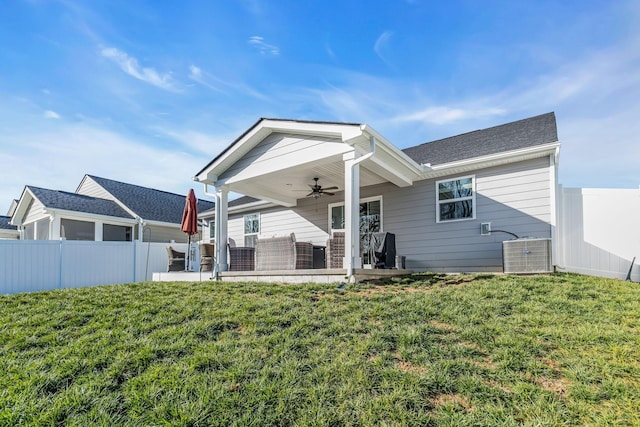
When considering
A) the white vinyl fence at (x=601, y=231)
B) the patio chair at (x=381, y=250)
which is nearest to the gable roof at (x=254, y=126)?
the patio chair at (x=381, y=250)

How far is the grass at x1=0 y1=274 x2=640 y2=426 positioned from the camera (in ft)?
8.57

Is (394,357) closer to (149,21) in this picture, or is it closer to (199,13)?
(199,13)

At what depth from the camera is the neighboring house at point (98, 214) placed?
49.5ft

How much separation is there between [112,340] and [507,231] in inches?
301

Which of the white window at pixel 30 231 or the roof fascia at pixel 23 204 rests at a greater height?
the roof fascia at pixel 23 204

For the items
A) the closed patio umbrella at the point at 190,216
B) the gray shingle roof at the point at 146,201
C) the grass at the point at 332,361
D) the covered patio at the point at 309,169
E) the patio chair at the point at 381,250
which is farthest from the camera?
the gray shingle roof at the point at 146,201

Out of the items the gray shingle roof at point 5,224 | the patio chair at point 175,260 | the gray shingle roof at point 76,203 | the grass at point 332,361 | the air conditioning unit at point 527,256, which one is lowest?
the grass at point 332,361

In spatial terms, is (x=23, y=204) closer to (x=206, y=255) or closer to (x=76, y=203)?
(x=76, y=203)

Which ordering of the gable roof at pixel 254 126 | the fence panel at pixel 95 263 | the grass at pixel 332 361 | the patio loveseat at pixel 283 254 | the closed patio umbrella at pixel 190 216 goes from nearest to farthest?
the grass at pixel 332 361
the gable roof at pixel 254 126
the patio loveseat at pixel 283 254
the closed patio umbrella at pixel 190 216
the fence panel at pixel 95 263

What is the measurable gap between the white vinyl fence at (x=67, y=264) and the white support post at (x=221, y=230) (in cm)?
420

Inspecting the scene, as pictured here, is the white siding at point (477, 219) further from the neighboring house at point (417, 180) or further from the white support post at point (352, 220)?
the white support post at point (352, 220)

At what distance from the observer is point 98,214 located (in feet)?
51.3

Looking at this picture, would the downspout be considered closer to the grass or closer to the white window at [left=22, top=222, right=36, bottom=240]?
the grass

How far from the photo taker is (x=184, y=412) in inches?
104
